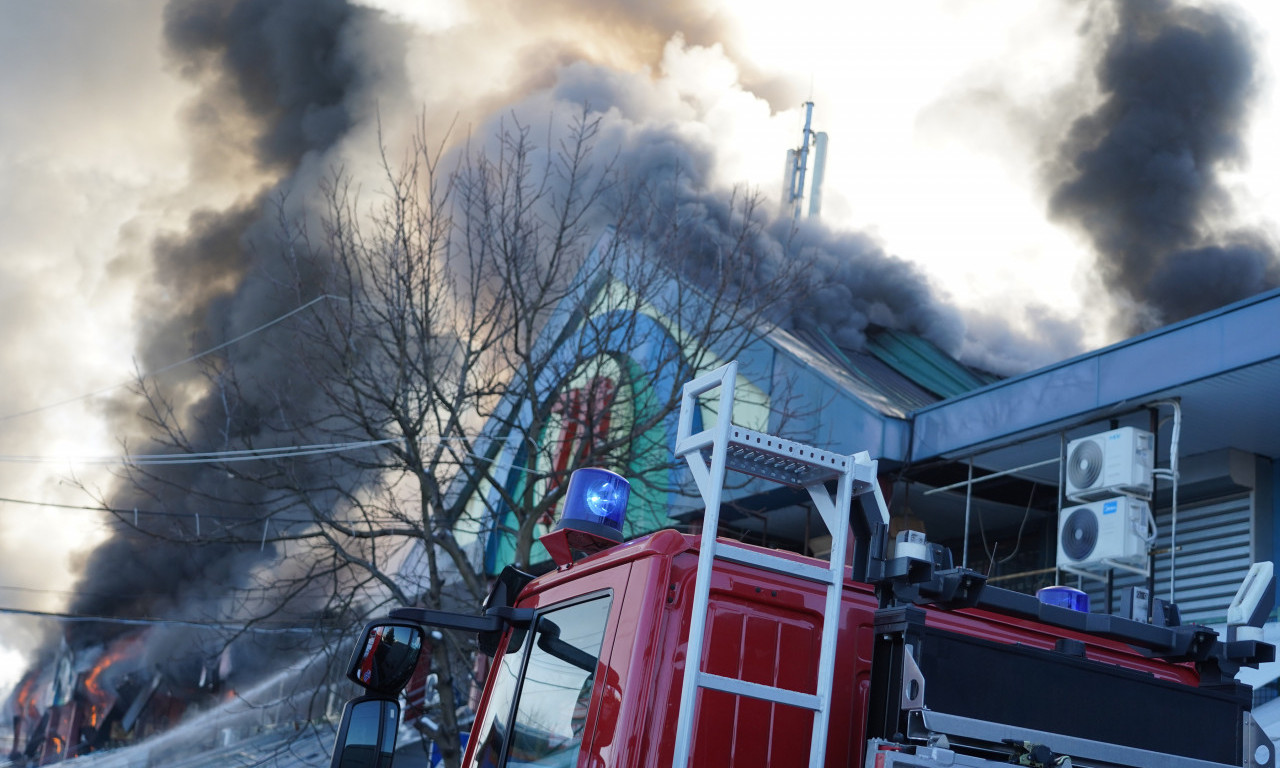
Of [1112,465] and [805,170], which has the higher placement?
[805,170]

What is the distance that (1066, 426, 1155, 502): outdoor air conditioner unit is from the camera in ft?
26.2

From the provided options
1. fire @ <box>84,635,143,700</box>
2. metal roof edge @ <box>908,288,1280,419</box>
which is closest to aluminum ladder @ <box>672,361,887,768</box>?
metal roof edge @ <box>908,288,1280,419</box>

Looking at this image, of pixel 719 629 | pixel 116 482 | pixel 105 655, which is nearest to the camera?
pixel 719 629

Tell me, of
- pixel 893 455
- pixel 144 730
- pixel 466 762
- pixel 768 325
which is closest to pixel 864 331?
pixel 768 325

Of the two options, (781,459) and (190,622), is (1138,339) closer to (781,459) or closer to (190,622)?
(781,459)

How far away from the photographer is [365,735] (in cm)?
302

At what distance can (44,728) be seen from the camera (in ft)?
76.0

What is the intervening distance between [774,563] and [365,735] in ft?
3.74

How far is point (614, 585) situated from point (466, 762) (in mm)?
961

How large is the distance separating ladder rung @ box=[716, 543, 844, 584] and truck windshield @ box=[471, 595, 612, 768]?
36 centimetres

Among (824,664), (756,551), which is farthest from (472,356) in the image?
(824,664)

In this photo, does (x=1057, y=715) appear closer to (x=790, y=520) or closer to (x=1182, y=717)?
(x=1182, y=717)

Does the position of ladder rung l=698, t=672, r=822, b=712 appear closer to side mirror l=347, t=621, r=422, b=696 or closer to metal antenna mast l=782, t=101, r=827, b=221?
side mirror l=347, t=621, r=422, b=696

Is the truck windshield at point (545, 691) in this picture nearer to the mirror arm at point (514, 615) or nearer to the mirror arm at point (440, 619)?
the mirror arm at point (514, 615)
